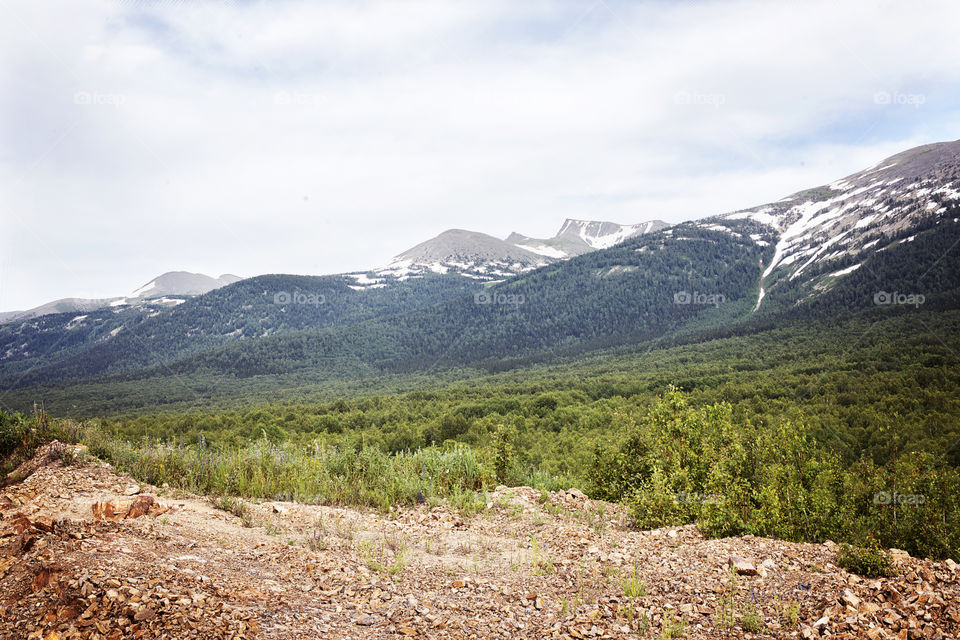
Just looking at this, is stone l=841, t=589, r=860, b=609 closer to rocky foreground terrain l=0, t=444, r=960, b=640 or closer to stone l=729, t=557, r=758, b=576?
rocky foreground terrain l=0, t=444, r=960, b=640

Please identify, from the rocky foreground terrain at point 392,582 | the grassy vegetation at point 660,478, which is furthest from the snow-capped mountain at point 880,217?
the rocky foreground terrain at point 392,582

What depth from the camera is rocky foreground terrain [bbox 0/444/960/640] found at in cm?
402

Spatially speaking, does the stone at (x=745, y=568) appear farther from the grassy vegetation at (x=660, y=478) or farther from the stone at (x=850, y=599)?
the grassy vegetation at (x=660, y=478)

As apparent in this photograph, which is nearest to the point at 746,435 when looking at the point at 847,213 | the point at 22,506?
the point at 22,506

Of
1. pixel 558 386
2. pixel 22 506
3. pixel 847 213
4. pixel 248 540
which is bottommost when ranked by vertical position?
pixel 558 386

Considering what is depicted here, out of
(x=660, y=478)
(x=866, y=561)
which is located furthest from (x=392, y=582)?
(x=660, y=478)

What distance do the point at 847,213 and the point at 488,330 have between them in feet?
495

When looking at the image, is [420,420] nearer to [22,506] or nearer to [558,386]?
[558,386]

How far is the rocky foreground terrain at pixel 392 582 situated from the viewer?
4.02 metres

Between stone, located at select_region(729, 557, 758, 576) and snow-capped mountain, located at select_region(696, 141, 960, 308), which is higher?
snow-capped mountain, located at select_region(696, 141, 960, 308)

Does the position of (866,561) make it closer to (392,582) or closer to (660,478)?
(660,478)

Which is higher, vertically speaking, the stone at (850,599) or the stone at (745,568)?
the stone at (850,599)

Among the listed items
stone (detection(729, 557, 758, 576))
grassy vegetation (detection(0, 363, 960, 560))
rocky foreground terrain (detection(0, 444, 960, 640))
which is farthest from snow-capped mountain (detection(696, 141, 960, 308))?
rocky foreground terrain (detection(0, 444, 960, 640))

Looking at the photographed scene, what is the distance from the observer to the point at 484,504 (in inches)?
348
